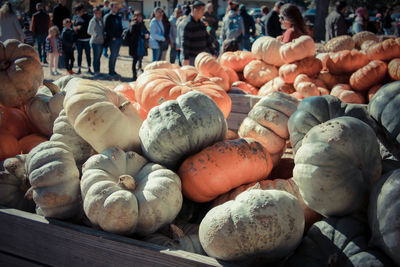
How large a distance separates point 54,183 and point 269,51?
4.22 metres

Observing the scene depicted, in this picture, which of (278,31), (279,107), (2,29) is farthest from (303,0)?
(279,107)

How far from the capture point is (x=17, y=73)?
8.63 feet

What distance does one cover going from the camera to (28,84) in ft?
8.79

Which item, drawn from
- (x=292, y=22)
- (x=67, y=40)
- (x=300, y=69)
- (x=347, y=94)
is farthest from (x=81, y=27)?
(x=347, y=94)

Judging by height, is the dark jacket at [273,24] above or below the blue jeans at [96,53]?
above

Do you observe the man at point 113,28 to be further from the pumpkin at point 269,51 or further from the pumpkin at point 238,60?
the pumpkin at point 269,51

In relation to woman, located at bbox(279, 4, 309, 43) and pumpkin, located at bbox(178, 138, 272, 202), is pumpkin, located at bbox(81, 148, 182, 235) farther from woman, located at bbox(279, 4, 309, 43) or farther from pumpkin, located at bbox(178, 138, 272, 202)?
woman, located at bbox(279, 4, 309, 43)

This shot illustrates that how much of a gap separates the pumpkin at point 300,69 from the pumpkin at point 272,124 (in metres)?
2.34

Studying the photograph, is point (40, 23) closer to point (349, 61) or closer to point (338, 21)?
point (338, 21)

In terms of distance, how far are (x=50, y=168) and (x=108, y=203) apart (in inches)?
15.1

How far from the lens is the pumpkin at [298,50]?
4949 mm

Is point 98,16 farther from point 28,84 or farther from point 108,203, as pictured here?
point 108,203

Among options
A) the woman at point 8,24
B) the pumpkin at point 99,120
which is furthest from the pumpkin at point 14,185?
the woman at point 8,24

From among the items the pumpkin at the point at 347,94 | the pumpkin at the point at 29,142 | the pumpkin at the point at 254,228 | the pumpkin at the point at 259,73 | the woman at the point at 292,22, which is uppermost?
the woman at the point at 292,22
